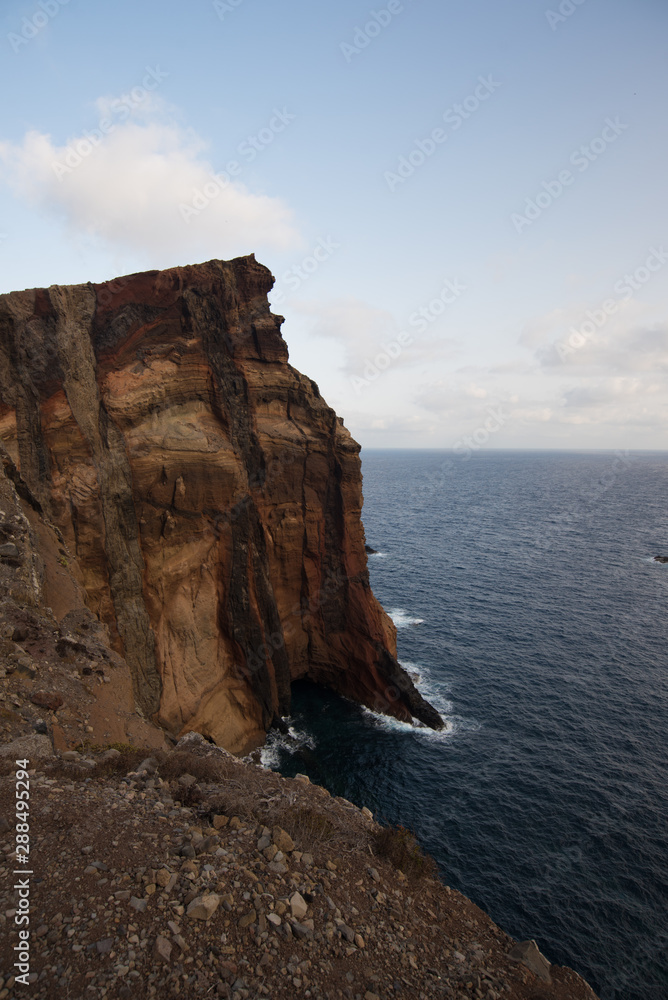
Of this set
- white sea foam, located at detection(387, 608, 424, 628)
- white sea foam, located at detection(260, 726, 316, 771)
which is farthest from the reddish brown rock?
white sea foam, located at detection(387, 608, 424, 628)

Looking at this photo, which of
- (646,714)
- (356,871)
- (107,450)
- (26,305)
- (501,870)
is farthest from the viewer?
(646,714)

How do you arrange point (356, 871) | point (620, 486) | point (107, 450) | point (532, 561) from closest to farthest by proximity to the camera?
point (356, 871), point (107, 450), point (532, 561), point (620, 486)

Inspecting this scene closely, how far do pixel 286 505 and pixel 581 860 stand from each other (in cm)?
2672

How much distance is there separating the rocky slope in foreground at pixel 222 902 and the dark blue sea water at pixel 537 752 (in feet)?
40.0

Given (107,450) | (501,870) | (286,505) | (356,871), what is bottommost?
(501,870)

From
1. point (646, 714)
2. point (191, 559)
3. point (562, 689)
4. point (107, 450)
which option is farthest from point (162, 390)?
point (646, 714)

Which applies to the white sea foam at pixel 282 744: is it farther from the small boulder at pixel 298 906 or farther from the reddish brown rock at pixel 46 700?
the small boulder at pixel 298 906

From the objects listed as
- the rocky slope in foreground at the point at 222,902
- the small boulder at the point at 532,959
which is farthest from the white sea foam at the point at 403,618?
the small boulder at the point at 532,959

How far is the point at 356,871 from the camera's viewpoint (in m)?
12.8

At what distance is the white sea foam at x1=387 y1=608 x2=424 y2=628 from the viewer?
5312 centimetres

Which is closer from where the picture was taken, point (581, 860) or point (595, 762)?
point (581, 860)

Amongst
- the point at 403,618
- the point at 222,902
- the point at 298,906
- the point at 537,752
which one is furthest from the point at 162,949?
the point at 403,618

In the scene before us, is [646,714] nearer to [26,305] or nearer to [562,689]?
[562,689]

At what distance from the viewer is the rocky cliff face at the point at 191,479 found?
27375 millimetres
